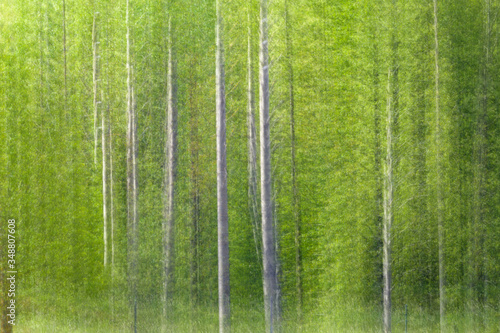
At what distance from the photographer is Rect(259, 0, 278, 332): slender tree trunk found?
36.3 feet

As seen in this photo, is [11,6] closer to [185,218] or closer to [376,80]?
[185,218]

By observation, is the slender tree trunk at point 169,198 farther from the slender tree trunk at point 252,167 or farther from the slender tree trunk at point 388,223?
the slender tree trunk at point 388,223

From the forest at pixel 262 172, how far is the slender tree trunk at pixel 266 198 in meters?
0.04

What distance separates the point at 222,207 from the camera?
37.2 ft

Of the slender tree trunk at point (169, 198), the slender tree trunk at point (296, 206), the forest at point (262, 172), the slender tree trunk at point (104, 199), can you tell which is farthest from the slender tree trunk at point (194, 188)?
the slender tree trunk at point (296, 206)

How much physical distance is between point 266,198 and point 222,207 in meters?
0.87

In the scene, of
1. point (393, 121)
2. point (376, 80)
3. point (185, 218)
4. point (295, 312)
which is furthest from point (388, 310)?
point (185, 218)

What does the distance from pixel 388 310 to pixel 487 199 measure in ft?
12.8

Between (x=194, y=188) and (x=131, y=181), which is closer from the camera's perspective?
(x=194, y=188)

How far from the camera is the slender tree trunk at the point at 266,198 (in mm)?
11070

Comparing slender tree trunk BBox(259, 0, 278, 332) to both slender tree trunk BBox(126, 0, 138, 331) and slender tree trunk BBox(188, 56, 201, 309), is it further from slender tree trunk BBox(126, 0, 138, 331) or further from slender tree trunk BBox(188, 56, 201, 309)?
slender tree trunk BBox(126, 0, 138, 331)

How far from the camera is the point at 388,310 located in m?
11.6

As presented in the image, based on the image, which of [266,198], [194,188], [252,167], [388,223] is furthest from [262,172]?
[194,188]

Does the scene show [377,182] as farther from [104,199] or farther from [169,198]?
[104,199]
